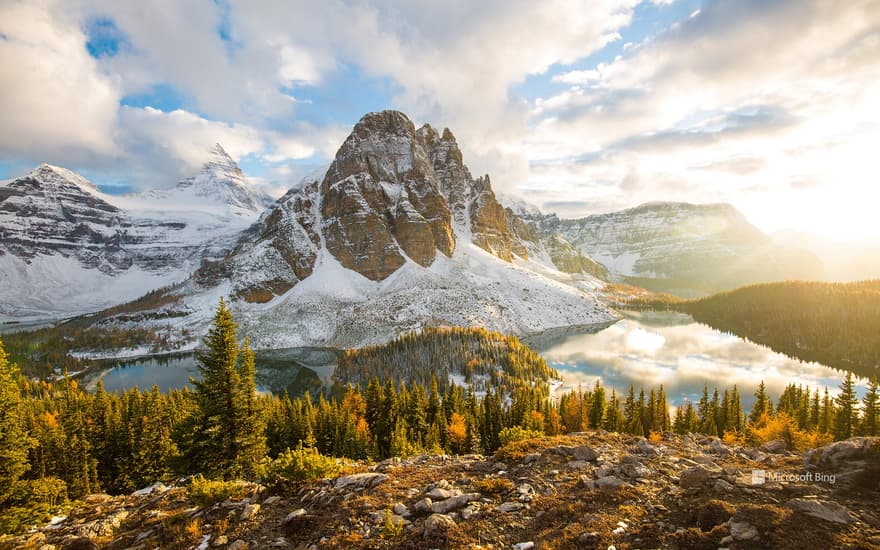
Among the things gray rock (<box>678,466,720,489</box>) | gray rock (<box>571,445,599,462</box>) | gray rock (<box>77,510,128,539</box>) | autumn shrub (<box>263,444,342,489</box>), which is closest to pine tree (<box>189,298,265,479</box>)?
gray rock (<box>77,510,128,539</box>)

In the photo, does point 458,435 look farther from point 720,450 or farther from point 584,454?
point 584,454

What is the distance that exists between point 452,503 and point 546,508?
8.53 ft

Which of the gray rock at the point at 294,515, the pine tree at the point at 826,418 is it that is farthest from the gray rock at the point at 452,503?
the pine tree at the point at 826,418

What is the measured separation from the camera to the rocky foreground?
7996mm

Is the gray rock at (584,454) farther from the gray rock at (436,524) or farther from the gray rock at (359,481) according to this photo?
the gray rock at (359,481)

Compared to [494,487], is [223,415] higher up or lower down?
lower down

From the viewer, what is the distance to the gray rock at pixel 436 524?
9.32 metres

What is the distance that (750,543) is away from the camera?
7.25 metres

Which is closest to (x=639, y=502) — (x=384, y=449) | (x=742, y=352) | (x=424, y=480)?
(x=424, y=480)

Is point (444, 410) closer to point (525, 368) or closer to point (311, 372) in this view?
point (525, 368)

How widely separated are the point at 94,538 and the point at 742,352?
161438 millimetres

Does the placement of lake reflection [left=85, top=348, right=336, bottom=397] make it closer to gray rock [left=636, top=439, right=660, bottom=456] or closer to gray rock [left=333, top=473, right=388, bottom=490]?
gray rock [left=333, top=473, right=388, bottom=490]

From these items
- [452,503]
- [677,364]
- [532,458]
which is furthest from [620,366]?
[452,503]

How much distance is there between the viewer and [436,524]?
9492mm
